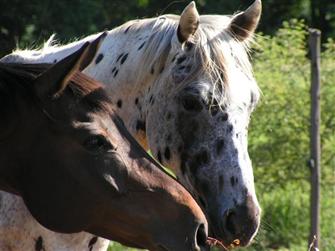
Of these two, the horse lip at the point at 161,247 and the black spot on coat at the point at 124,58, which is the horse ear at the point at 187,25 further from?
the horse lip at the point at 161,247

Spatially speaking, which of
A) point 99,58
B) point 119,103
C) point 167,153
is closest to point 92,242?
point 167,153

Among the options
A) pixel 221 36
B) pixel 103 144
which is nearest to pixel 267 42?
pixel 221 36

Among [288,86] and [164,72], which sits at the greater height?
[164,72]

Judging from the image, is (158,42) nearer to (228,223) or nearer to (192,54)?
(192,54)

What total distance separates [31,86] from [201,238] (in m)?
0.79

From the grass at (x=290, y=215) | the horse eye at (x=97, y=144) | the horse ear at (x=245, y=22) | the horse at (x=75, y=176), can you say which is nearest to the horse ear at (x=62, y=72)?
the horse at (x=75, y=176)

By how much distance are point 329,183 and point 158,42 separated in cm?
569

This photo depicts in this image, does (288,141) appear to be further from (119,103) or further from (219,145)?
(219,145)

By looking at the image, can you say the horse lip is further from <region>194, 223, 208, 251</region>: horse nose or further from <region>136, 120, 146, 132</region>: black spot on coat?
<region>136, 120, 146, 132</region>: black spot on coat

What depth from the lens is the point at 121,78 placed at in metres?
4.68

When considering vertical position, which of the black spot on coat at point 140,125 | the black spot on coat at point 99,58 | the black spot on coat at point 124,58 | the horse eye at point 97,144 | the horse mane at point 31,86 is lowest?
the black spot on coat at point 140,125

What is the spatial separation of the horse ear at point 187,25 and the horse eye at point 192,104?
10.6 inches

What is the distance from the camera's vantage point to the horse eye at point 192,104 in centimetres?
448

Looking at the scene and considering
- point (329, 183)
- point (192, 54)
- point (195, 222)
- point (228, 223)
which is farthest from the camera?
point (329, 183)
